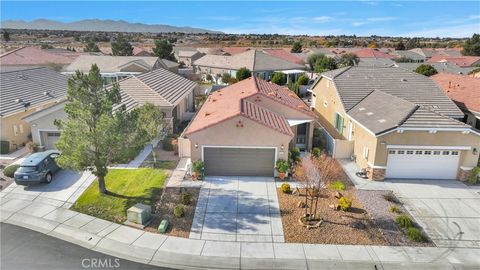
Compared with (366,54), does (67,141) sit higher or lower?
lower

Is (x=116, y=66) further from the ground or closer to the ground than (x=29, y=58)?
closer to the ground

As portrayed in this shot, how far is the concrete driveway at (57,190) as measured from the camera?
1794 cm

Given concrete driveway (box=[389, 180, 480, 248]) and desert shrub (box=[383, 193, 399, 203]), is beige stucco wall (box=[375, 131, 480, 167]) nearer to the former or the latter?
concrete driveway (box=[389, 180, 480, 248])

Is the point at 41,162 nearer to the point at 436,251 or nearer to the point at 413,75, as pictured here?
the point at 436,251

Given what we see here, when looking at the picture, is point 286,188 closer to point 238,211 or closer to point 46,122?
point 238,211

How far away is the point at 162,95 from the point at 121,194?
41.4ft

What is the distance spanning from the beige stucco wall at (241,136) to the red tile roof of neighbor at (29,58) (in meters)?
43.2

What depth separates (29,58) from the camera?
5228 centimetres

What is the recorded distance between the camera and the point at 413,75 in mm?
29438

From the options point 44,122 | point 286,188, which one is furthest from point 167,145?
point 286,188

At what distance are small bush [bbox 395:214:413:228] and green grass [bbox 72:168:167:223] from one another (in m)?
11.9

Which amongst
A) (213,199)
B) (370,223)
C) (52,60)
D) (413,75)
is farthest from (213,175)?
(52,60)

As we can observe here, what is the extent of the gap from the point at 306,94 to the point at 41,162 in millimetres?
36225

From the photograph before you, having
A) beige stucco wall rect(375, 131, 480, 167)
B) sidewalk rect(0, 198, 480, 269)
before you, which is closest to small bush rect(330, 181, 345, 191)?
beige stucco wall rect(375, 131, 480, 167)
